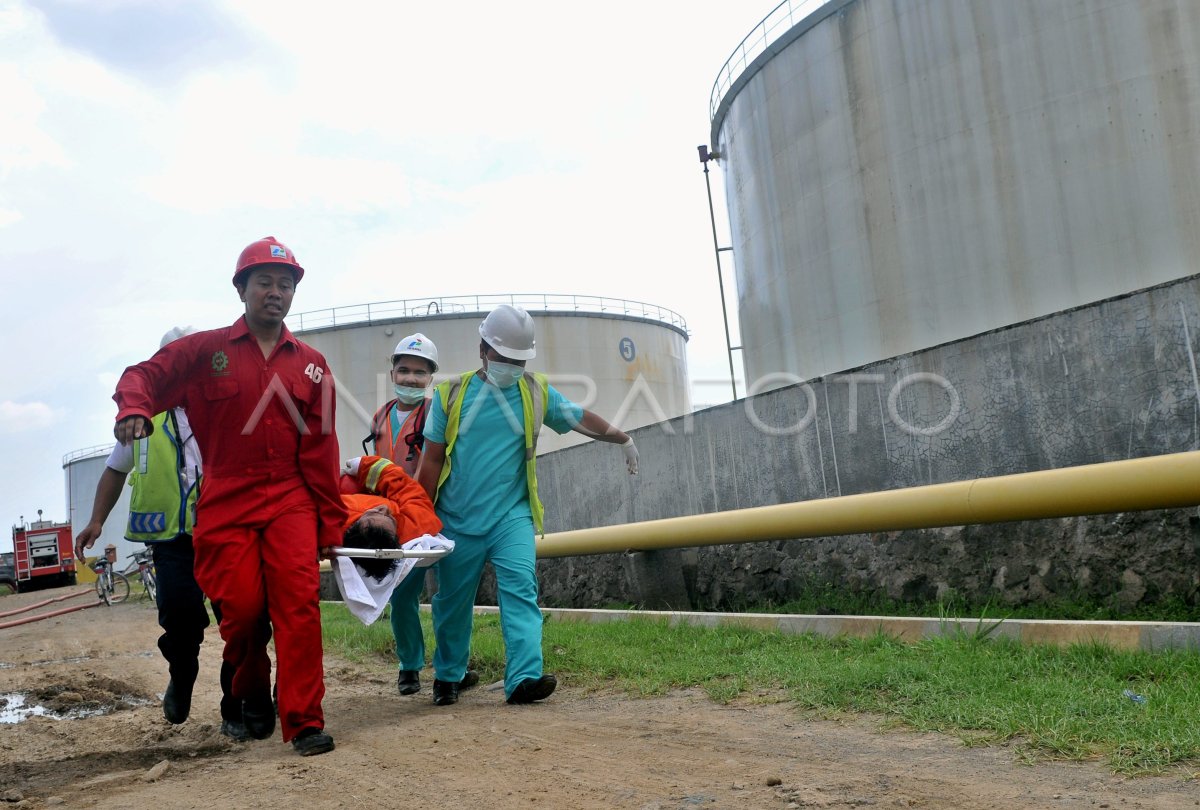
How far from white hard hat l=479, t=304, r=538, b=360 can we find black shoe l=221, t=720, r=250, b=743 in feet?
6.86

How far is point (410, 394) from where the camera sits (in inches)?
237

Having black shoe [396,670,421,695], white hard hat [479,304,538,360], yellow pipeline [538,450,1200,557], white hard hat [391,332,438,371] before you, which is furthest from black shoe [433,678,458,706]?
yellow pipeline [538,450,1200,557]

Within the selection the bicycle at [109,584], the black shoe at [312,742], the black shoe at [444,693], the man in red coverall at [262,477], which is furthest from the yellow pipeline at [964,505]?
the bicycle at [109,584]

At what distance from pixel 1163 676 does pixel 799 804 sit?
6.31ft

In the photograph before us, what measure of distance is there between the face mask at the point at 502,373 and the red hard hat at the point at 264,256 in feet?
3.97

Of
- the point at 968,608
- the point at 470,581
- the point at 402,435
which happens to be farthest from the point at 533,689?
the point at 968,608

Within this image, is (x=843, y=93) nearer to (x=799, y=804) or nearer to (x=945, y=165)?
(x=945, y=165)

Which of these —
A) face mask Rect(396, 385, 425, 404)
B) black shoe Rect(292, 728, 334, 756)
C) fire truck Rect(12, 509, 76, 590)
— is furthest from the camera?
fire truck Rect(12, 509, 76, 590)

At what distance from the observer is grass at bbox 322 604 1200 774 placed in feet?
10.4

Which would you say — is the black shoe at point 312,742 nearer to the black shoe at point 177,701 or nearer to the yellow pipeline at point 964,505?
the black shoe at point 177,701

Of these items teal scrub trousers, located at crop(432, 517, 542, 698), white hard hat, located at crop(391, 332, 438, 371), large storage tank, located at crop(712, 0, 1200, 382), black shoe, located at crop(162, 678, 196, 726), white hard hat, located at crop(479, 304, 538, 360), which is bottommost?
black shoe, located at crop(162, 678, 196, 726)

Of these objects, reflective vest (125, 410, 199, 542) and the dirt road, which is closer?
the dirt road

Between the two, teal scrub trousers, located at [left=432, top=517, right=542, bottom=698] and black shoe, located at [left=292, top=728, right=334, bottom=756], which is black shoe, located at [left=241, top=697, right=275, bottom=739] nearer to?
black shoe, located at [left=292, top=728, right=334, bottom=756]

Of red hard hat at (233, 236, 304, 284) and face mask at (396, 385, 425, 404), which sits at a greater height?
red hard hat at (233, 236, 304, 284)
